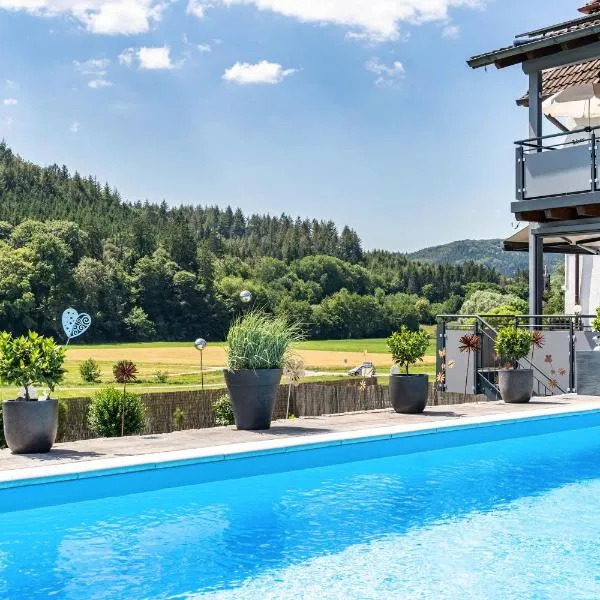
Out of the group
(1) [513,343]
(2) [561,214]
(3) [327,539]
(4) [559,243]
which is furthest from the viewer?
(4) [559,243]

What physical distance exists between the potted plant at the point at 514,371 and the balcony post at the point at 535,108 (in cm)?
397

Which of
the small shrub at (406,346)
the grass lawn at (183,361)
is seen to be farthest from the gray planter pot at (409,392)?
the grass lawn at (183,361)

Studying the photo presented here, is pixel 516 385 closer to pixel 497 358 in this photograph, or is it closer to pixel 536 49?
pixel 497 358

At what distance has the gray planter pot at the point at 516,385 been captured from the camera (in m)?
12.0

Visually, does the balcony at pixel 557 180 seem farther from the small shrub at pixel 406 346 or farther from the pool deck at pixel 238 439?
the small shrub at pixel 406 346

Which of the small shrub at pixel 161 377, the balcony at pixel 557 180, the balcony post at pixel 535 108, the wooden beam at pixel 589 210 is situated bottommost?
the small shrub at pixel 161 377

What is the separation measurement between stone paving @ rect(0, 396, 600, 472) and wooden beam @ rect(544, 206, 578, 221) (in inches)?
138

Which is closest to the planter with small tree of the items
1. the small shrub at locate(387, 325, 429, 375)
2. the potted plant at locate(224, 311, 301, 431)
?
the small shrub at locate(387, 325, 429, 375)

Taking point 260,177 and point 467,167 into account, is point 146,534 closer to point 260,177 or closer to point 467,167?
point 467,167

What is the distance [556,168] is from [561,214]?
2.66ft

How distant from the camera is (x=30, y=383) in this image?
7414mm

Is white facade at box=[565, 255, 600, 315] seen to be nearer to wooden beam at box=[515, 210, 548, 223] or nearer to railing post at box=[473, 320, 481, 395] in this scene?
wooden beam at box=[515, 210, 548, 223]

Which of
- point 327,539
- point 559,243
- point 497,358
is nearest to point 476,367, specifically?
point 497,358

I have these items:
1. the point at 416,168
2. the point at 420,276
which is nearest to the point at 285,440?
the point at 416,168
